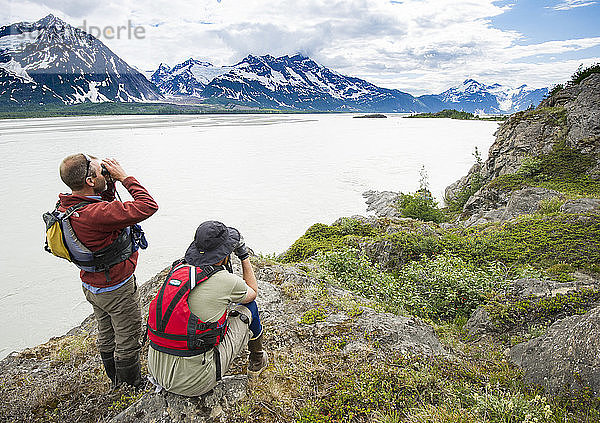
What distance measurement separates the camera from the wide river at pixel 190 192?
14836mm

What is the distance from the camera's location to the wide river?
14.8 metres

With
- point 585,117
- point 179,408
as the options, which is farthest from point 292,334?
point 585,117

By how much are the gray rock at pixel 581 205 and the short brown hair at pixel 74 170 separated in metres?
14.5

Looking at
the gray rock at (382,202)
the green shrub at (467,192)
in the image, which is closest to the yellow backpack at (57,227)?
the gray rock at (382,202)

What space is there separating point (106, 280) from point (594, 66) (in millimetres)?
30980

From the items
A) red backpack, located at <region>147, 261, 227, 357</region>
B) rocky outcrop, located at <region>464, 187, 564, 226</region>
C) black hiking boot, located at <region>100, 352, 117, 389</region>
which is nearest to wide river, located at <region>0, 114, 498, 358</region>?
rocky outcrop, located at <region>464, 187, 564, 226</region>

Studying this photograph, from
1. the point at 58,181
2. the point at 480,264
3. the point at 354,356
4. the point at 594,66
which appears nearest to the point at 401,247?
the point at 480,264

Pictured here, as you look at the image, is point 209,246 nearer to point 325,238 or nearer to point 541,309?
point 541,309

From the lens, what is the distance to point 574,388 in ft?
13.4

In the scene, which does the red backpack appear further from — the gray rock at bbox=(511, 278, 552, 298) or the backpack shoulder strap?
the gray rock at bbox=(511, 278, 552, 298)

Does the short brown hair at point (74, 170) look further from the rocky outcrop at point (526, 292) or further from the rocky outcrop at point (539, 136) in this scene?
the rocky outcrop at point (539, 136)

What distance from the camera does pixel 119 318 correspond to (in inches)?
183

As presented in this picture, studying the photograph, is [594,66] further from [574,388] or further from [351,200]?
[574,388]

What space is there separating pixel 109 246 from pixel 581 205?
1501cm
